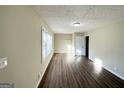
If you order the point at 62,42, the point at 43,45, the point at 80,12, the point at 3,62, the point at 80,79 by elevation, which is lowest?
the point at 80,79

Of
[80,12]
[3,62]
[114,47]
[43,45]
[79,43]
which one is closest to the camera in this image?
[3,62]

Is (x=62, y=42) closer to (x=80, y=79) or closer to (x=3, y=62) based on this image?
(x=80, y=79)

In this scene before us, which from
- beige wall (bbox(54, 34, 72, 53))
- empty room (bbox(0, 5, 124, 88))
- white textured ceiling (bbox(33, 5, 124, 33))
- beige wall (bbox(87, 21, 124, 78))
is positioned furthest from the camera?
beige wall (bbox(54, 34, 72, 53))

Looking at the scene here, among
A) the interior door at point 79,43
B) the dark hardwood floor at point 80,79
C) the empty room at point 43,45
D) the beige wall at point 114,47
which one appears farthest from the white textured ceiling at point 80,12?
the interior door at point 79,43

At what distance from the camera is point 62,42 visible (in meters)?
14.4

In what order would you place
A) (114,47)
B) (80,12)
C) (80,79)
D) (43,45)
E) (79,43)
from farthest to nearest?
(79,43) → (43,45) → (114,47) → (80,79) → (80,12)

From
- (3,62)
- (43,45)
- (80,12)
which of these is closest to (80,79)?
(43,45)

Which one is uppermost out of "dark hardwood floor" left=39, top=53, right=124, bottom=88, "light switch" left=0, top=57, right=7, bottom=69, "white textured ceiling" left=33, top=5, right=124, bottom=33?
"white textured ceiling" left=33, top=5, right=124, bottom=33

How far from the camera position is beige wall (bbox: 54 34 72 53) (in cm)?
1441

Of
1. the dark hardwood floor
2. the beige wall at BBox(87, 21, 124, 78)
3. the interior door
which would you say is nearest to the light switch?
the dark hardwood floor

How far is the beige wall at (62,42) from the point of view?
14406 mm

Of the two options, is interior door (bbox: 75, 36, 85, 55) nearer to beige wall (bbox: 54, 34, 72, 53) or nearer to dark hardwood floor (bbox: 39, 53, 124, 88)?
beige wall (bbox: 54, 34, 72, 53)
